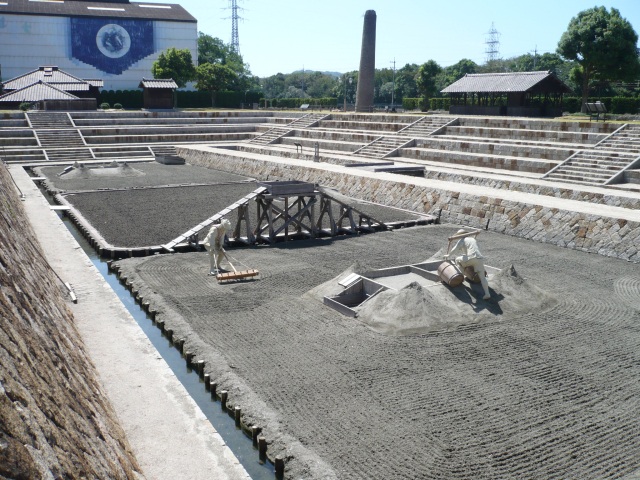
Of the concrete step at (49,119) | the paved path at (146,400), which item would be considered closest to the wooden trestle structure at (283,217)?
the paved path at (146,400)

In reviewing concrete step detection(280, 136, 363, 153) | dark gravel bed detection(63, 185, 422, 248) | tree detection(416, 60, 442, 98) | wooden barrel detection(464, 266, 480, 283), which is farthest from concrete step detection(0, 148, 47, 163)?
tree detection(416, 60, 442, 98)

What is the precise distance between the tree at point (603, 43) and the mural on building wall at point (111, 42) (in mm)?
51881

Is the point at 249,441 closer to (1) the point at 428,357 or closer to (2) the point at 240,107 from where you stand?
(1) the point at 428,357

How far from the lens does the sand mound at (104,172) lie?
28.6 metres

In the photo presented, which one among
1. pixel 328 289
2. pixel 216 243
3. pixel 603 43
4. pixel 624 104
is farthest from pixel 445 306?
pixel 603 43

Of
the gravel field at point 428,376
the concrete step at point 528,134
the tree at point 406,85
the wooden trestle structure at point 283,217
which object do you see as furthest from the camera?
the tree at point 406,85

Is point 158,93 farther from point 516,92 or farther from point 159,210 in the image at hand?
point 159,210

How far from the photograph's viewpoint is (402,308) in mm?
9977

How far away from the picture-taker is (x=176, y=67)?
64.2 m

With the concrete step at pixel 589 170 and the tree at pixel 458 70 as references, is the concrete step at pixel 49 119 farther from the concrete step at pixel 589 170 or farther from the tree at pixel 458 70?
the tree at pixel 458 70

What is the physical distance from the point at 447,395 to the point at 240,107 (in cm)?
5919

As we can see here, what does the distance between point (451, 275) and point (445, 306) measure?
703 mm

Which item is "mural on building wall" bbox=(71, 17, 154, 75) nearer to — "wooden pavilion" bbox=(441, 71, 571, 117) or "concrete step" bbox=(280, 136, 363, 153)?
"concrete step" bbox=(280, 136, 363, 153)

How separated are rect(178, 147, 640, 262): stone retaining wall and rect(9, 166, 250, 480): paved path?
10.8m
